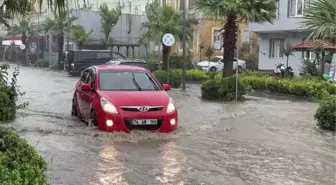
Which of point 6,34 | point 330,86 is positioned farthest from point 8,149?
point 6,34

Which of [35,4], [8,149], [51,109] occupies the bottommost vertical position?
[51,109]

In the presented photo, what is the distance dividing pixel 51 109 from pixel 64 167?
9005 millimetres

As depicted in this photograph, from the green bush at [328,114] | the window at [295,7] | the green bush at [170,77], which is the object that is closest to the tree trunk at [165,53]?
the green bush at [170,77]

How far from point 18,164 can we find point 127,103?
6233 mm

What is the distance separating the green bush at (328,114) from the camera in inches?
501

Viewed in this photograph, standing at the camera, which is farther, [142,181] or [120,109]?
[120,109]

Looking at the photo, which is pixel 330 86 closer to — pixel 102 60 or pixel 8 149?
pixel 8 149

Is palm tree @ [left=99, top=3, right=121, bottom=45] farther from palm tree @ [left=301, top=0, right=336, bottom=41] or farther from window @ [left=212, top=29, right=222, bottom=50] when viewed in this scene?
palm tree @ [left=301, top=0, right=336, bottom=41]

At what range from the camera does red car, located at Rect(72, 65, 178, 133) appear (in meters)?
10.7

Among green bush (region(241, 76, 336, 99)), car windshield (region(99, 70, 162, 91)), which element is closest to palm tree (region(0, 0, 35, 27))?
car windshield (region(99, 70, 162, 91))

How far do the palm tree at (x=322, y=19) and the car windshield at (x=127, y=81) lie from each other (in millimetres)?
3325

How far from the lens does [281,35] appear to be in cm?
3991

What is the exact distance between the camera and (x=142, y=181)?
7.34 m

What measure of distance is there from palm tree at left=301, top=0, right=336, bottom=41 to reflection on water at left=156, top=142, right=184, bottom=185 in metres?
3.46
